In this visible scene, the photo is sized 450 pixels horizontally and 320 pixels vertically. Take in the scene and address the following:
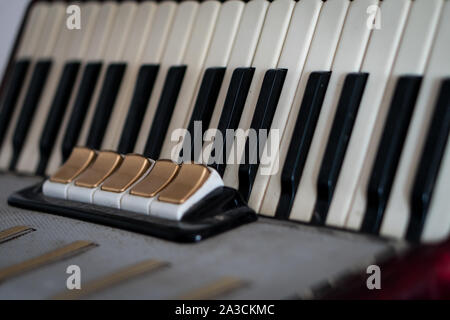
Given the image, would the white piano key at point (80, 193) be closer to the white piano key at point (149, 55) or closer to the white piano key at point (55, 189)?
the white piano key at point (55, 189)

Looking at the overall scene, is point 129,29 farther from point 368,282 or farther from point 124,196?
point 368,282

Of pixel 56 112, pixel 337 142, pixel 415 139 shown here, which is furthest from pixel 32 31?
pixel 415 139

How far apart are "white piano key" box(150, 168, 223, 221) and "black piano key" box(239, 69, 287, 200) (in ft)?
0.20

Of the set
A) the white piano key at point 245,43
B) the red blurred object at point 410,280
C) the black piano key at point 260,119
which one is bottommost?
the red blurred object at point 410,280

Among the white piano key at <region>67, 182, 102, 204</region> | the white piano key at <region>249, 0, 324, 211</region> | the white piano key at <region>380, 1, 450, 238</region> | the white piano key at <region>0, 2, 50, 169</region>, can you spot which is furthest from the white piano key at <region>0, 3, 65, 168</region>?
the white piano key at <region>380, 1, 450, 238</region>

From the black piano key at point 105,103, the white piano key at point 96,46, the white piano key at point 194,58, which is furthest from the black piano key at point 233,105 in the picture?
the white piano key at point 96,46

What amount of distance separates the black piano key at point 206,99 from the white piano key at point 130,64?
21 centimetres

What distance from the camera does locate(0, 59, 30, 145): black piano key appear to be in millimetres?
1483

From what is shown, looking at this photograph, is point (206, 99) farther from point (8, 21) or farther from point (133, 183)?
point (8, 21)

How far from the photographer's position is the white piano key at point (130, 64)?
1.28 m
